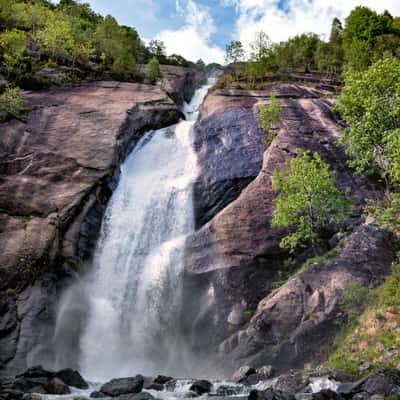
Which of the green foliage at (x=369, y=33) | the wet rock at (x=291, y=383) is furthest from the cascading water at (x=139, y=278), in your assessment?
the green foliage at (x=369, y=33)

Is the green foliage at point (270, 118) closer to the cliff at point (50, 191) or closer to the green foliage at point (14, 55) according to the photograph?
the cliff at point (50, 191)

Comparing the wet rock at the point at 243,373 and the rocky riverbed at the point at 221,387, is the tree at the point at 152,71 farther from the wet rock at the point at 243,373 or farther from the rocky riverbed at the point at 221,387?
the wet rock at the point at 243,373

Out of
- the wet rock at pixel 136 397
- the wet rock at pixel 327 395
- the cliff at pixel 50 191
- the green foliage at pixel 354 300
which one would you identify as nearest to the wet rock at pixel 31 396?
the wet rock at pixel 136 397

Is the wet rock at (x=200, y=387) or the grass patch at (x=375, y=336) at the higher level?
the grass patch at (x=375, y=336)

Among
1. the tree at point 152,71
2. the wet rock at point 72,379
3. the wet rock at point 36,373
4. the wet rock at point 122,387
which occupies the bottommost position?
the wet rock at point 122,387

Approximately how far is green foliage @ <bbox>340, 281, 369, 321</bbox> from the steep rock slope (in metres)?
2.43

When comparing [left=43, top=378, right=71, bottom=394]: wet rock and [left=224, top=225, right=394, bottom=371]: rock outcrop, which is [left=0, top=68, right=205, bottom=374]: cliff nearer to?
[left=43, top=378, right=71, bottom=394]: wet rock

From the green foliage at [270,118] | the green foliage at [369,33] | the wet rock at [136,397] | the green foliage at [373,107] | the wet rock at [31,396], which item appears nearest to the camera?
the wet rock at [31,396]

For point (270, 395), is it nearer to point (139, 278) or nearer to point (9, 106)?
point (139, 278)

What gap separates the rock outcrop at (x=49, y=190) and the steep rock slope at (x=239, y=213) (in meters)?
8.10

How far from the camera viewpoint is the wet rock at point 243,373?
21403mm

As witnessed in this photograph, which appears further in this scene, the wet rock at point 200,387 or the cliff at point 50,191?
the cliff at point 50,191

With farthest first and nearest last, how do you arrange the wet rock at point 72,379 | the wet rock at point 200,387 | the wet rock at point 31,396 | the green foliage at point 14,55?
the green foliage at point 14,55, the wet rock at point 72,379, the wet rock at point 200,387, the wet rock at point 31,396

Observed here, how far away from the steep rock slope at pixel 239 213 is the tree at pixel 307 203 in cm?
194
